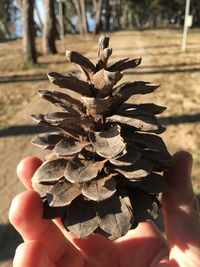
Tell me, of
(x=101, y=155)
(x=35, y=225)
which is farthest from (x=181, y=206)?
(x=35, y=225)

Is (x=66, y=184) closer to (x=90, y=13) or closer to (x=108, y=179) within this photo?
(x=108, y=179)

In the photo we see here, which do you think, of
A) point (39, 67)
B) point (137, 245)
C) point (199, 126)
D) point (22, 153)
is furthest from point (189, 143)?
point (39, 67)

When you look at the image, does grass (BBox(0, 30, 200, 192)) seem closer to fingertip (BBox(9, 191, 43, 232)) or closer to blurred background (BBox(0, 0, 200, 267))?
blurred background (BBox(0, 0, 200, 267))

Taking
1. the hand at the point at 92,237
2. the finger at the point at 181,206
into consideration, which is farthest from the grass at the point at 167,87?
the finger at the point at 181,206

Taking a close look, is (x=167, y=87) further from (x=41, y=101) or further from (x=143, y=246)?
(x=143, y=246)

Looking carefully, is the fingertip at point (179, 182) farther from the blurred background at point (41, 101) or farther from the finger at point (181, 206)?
the blurred background at point (41, 101)

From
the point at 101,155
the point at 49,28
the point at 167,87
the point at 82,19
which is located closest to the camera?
the point at 101,155

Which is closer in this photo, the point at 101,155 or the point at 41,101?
the point at 101,155

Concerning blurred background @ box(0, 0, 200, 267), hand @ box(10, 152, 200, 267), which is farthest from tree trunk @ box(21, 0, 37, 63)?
hand @ box(10, 152, 200, 267)
